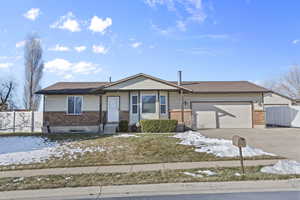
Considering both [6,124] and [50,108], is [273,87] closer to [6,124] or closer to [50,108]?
[50,108]

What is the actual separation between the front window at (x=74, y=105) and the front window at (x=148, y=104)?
5326 mm

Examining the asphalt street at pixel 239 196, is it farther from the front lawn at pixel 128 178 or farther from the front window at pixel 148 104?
the front window at pixel 148 104

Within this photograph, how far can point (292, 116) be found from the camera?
62.0 feet

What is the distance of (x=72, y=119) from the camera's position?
56.0 feet

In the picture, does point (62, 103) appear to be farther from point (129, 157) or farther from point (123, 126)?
point (129, 157)

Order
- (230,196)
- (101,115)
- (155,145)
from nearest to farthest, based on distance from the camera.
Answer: (230,196) → (155,145) → (101,115)

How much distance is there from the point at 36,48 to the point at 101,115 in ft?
65.4

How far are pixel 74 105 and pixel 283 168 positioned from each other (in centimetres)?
1530

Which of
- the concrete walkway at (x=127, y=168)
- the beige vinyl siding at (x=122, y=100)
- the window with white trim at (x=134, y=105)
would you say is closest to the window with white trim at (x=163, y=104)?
the window with white trim at (x=134, y=105)

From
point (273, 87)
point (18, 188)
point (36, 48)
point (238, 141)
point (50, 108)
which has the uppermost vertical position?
point (36, 48)

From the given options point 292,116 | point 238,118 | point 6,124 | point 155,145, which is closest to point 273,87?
point 292,116

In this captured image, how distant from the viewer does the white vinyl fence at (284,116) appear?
18.5m

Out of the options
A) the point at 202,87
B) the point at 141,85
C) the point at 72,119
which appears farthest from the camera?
the point at 202,87

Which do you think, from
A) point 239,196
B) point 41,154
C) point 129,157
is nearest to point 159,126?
point 129,157
